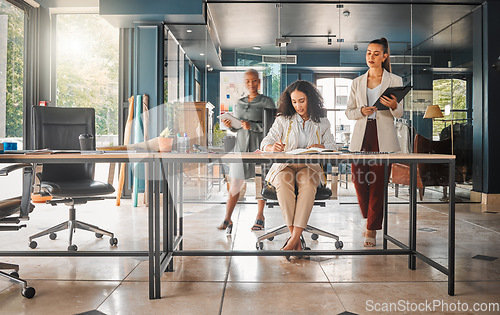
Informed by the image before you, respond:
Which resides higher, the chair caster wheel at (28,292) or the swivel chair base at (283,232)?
the swivel chair base at (283,232)

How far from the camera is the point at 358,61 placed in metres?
5.55

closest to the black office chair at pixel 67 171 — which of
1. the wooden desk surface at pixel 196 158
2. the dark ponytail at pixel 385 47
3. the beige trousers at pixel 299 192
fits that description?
the wooden desk surface at pixel 196 158

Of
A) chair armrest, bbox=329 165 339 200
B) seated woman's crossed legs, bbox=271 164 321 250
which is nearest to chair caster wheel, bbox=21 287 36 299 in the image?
seated woman's crossed legs, bbox=271 164 321 250

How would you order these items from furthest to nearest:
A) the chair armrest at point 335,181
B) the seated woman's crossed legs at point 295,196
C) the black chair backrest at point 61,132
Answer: the chair armrest at point 335,181 < the black chair backrest at point 61,132 < the seated woman's crossed legs at point 295,196

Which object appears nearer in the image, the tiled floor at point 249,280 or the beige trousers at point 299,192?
the tiled floor at point 249,280

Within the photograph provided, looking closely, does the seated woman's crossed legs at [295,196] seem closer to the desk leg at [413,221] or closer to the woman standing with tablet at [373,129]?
the woman standing with tablet at [373,129]

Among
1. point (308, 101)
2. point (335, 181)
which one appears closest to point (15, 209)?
point (308, 101)

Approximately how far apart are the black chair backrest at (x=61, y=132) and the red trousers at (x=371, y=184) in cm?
230

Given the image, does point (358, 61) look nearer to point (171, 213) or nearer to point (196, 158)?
point (171, 213)

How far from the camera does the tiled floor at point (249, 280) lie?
2.00m

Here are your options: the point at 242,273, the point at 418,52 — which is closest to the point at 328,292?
the point at 242,273

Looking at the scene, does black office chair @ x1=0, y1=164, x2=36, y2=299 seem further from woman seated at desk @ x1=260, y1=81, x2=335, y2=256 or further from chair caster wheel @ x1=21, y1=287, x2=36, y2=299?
woman seated at desk @ x1=260, y1=81, x2=335, y2=256

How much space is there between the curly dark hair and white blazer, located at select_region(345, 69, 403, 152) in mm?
347

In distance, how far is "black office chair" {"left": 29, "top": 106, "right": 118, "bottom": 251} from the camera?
3.18 meters
